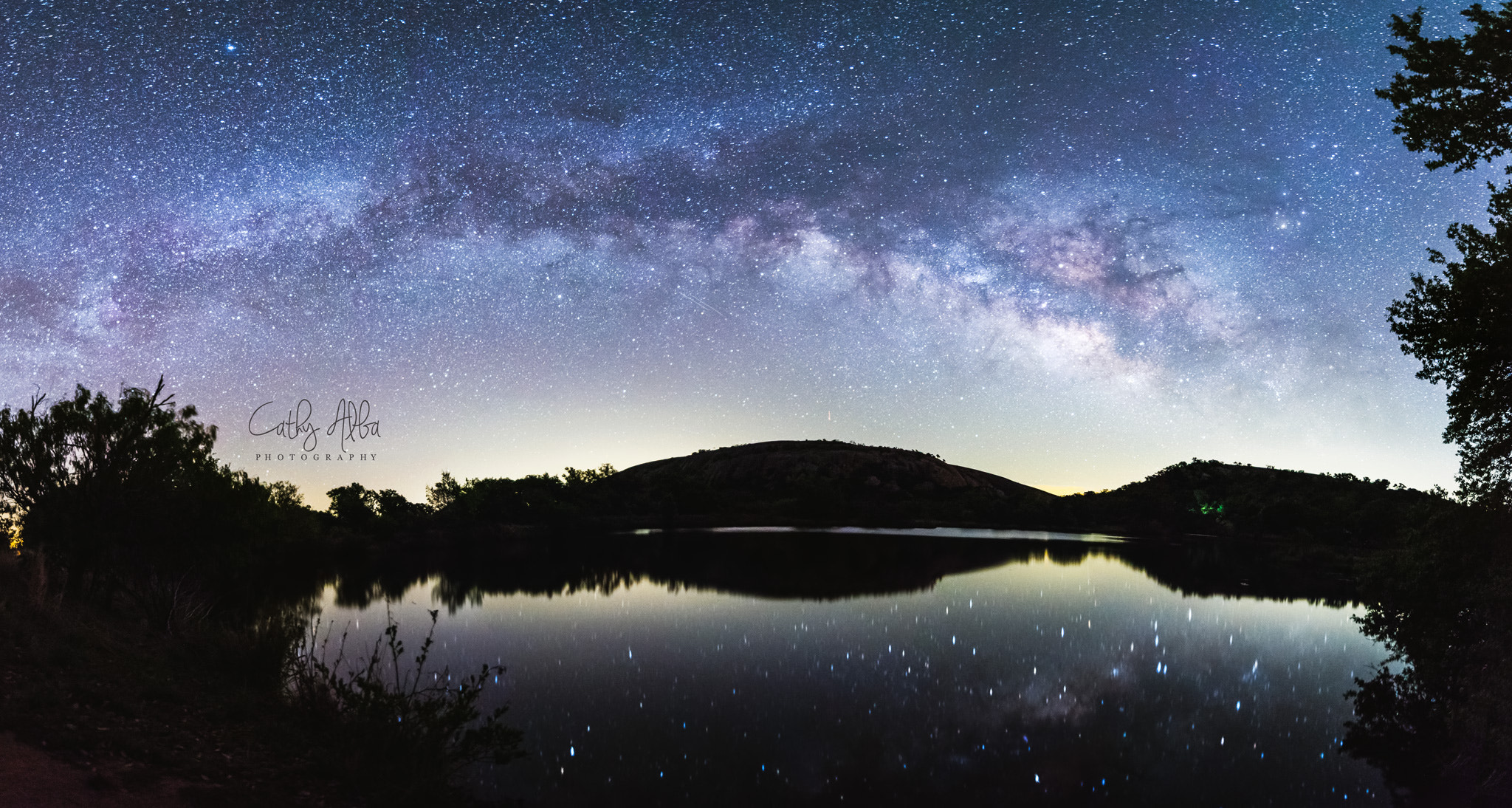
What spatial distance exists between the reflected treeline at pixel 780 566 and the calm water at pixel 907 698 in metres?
5.29

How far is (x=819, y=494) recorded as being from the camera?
5910 inches

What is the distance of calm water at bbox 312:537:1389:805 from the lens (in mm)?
13367

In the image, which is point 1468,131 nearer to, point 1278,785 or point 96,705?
→ point 1278,785

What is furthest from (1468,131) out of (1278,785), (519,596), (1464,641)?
(519,596)

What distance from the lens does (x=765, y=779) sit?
1326 cm

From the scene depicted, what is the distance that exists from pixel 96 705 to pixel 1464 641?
2514cm

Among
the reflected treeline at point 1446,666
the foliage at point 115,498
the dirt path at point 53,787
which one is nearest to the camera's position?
the dirt path at point 53,787

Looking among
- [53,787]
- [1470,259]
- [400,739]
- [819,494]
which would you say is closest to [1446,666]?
[1470,259]

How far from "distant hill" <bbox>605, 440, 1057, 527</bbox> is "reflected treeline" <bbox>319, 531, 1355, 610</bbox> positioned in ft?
144

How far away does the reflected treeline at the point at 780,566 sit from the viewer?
42.1m

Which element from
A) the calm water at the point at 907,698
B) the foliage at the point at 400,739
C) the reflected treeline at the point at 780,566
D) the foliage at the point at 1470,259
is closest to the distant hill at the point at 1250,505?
the reflected treeline at the point at 780,566

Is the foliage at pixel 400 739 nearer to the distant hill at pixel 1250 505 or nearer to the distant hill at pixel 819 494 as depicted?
the distant hill at pixel 1250 505

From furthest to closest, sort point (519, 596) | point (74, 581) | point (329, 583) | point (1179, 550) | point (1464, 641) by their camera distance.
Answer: point (1179, 550)
point (329, 583)
point (519, 596)
point (74, 581)
point (1464, 641)

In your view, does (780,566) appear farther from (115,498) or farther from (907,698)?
(115,498)
